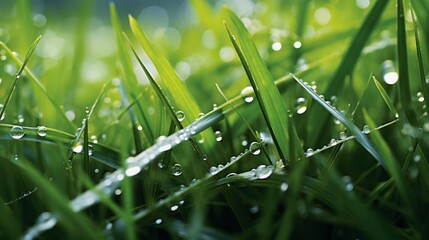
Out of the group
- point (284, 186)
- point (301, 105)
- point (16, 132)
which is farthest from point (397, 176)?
point (16, 132)

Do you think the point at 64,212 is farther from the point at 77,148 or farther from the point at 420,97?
the point at 420,97

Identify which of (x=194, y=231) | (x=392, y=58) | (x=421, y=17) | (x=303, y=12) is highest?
(x=303, y=12)

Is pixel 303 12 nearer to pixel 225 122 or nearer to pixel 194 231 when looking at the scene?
pixel 225 122

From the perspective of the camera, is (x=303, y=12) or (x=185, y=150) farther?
(x=303, y=12)

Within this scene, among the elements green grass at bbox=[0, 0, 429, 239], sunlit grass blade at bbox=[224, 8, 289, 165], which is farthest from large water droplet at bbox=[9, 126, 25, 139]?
sunlit grass blade at bbox=[224, 8, 289, 165]

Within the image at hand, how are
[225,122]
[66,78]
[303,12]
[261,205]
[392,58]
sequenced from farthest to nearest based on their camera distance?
1. [66,78]
2. [303,12]
3. [392,58]
4. [225,122]
5. [261,205]

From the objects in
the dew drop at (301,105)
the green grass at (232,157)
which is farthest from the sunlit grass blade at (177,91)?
the dew drop at (301,105)

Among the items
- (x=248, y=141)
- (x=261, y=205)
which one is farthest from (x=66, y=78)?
(x=261, y=205)
